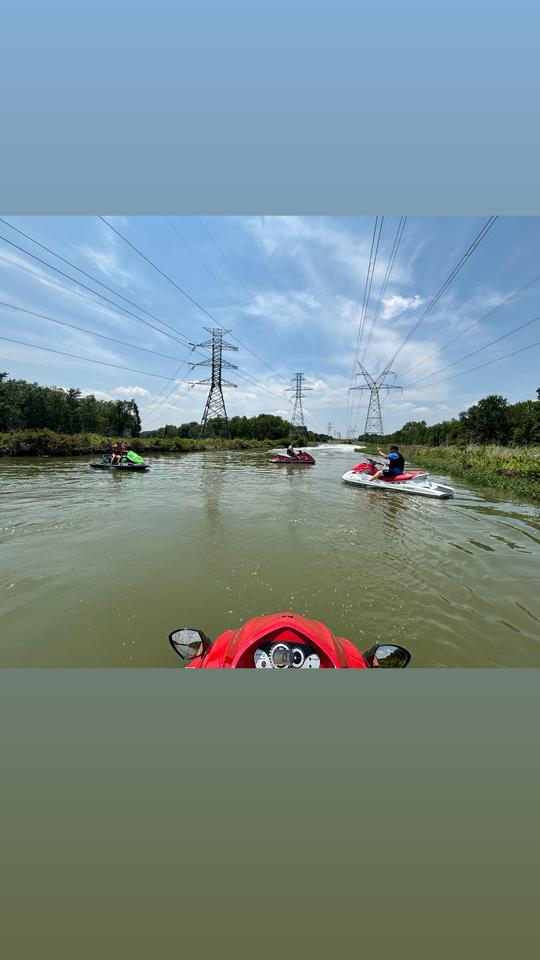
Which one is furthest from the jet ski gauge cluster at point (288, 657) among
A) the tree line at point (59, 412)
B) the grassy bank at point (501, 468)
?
the tree line at point (59, 412)

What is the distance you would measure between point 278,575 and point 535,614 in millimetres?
3665

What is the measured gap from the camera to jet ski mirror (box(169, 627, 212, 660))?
3.08 metres

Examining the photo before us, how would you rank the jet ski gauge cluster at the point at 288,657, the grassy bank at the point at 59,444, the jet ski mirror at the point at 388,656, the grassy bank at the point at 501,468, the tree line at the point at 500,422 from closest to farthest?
the jet ski gauge cluster at the point at 288,657 → the jet ski mirror at the point at 388,656 → the grassy bank at the point at 501,468 → the grassy bank at the point at 59,444 → the tree line at the point at 500,422

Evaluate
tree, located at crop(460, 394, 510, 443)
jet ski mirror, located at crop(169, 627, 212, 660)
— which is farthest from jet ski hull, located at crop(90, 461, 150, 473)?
tree, located at crop(460, 394, 510, 443)

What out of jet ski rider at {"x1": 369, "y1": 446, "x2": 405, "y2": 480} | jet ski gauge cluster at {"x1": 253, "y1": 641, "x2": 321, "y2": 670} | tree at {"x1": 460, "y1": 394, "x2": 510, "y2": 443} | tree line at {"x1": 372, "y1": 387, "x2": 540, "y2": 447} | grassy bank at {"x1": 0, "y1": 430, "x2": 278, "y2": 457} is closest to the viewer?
jet ski gauge cluster at {"x1": 253, "y1": 641, "x2": 321, "y2": 670}

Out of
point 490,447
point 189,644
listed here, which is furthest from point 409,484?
point 490,447

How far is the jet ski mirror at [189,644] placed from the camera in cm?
308

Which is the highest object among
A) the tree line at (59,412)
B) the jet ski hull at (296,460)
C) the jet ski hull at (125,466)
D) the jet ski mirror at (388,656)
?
the tree line at (59,412)

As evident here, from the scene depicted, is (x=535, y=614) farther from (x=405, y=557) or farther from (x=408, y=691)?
(x=408, y=691)

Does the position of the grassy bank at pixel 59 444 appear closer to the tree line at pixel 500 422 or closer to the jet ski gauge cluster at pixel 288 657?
the jet ski gauge cluster at pixel 288 657

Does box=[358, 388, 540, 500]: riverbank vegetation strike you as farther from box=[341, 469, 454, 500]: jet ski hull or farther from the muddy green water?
the muddy green water

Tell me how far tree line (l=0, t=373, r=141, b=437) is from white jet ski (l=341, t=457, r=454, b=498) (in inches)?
1904

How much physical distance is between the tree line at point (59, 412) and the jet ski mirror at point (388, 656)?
178 feet

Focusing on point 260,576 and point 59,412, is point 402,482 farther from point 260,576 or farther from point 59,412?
point 59,412
